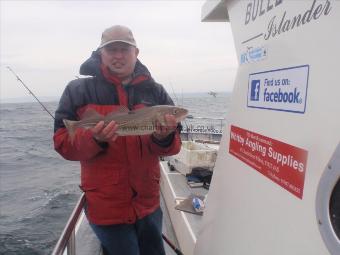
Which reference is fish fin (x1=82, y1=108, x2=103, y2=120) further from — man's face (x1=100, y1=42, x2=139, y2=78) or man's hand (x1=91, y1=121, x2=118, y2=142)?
man's face (x1=100, y1=42, x2=139, y2=78)

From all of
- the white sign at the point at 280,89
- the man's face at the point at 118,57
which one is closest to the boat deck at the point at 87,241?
the man's face at the point at 118,57

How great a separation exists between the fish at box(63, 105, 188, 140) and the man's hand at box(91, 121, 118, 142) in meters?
0.05

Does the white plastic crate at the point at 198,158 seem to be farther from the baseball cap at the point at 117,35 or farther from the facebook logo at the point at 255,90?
the facebook logo at the point at 255,90

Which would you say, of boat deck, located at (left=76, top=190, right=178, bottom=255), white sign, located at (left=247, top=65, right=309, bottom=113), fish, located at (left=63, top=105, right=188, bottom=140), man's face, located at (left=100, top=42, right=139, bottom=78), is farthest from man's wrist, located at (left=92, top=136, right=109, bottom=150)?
boat deck, located at (left=76, top=190, right=178, bottom=255)

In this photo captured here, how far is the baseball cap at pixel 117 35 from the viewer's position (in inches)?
113

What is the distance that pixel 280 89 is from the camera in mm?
1816

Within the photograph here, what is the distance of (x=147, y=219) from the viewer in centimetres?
317

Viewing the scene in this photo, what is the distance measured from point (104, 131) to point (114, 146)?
0.70 ft

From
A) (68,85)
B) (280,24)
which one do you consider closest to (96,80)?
(68,85)

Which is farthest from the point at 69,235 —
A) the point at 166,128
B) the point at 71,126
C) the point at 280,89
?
the point at 280,89

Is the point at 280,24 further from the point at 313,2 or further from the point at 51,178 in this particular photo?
the point at 51,178

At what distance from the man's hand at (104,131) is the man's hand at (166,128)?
354 mm

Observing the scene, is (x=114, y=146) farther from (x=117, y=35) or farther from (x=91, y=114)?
(x=117, y=35)

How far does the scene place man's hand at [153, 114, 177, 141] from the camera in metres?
2.90
